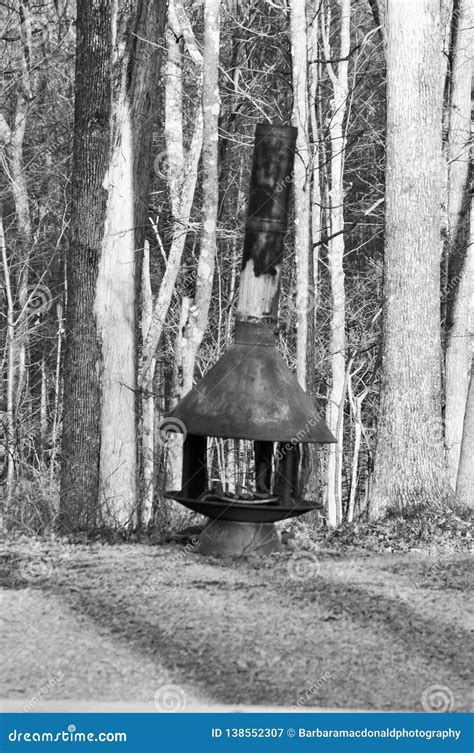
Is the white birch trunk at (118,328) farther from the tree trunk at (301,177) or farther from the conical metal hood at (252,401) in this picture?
the tree trunk at (301,177)

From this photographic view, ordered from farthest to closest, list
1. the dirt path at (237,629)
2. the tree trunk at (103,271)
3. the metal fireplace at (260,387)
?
1. the tree trunk at (103,271)
2. the metal fireplace at (260,387)
3. the dirt path at (237,629)

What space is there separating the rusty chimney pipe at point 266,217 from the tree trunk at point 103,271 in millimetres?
2502

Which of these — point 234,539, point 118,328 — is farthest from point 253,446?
point 234,539

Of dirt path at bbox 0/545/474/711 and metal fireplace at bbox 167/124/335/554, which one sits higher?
metal fireplace at bbox 167/124/335/554

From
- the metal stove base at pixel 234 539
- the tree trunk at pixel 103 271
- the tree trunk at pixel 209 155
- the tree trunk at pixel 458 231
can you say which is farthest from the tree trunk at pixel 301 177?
the metal stove base at pixel 234 539

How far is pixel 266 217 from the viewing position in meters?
8.07

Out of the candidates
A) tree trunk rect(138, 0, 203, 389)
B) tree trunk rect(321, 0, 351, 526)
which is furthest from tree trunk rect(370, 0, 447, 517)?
tree trunk rect(321, 0, 351, 526)

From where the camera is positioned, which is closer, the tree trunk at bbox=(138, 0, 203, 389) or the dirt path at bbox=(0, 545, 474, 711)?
the dirt path at bbox=(0, 545, 474, 711)

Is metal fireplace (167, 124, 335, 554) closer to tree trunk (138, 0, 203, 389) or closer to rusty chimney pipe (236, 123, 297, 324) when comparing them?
rusty chimney pipe (236, 123, 297, 324)

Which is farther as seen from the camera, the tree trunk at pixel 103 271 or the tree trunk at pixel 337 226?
the tree trunk at pixel 337 226

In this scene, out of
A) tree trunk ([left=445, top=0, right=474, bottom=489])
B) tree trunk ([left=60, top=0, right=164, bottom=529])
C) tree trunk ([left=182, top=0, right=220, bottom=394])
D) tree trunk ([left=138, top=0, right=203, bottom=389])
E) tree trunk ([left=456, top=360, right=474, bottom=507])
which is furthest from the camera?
tree trunk ([left=445, top=0, right=474, bottom=489])

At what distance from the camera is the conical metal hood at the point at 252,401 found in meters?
7.70

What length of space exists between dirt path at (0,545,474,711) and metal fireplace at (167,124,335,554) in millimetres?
346

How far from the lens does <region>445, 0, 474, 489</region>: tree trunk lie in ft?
59.1
